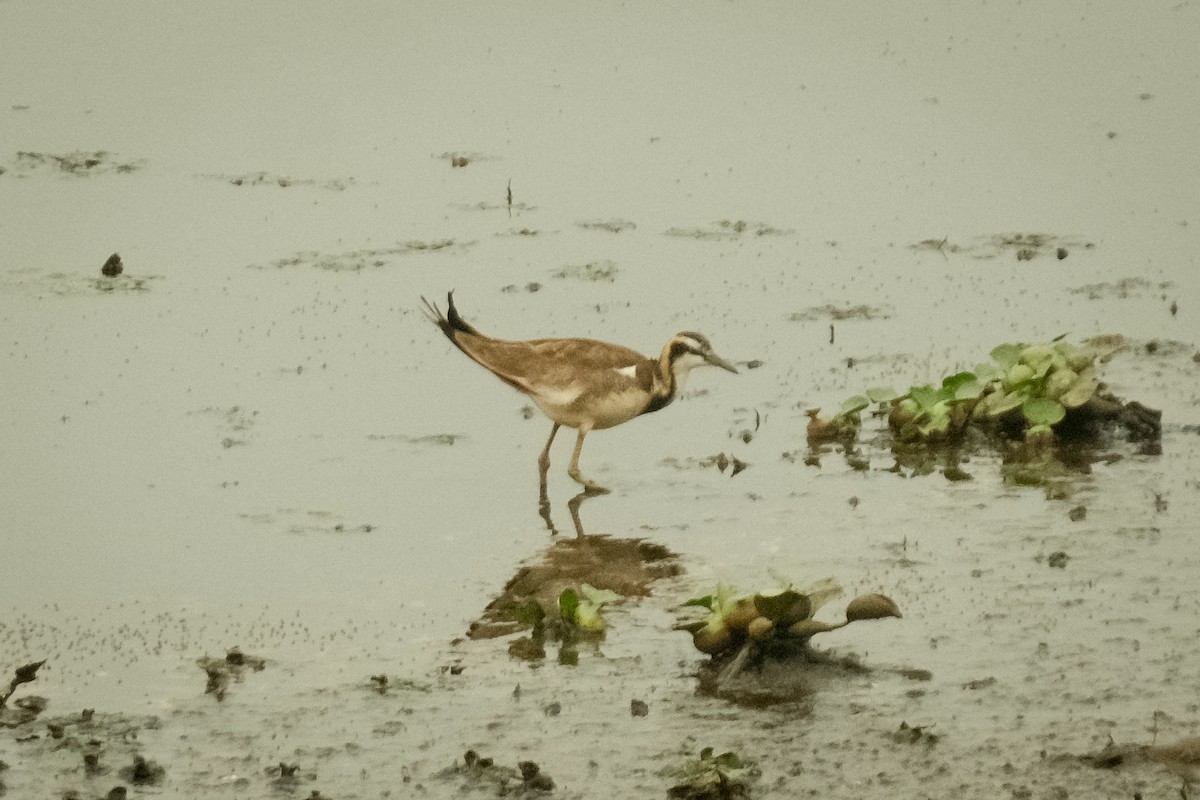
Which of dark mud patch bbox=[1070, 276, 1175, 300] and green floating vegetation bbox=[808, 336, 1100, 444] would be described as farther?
dark mud patch bbox=[1070, 276, 1175, 300]

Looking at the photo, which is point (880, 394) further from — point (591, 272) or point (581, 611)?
point (591, 272)

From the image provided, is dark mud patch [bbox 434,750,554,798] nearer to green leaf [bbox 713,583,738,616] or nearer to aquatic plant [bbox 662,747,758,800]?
aquatic plant [bbox 662,747,758,800]

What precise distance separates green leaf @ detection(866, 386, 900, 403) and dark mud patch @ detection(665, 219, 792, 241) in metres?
4.28

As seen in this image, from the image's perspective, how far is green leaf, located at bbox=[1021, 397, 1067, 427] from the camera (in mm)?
9992

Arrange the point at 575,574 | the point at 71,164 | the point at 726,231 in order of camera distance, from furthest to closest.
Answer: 1. the point at 71,164
2. the point at 726,231
3. the point at 575,574

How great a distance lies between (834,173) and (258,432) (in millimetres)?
7073

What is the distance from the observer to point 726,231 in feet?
48.4

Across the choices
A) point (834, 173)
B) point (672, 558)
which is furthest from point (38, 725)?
point (834, 173)

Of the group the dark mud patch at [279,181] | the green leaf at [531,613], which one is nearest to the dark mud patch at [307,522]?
the green leaf at [531,613]

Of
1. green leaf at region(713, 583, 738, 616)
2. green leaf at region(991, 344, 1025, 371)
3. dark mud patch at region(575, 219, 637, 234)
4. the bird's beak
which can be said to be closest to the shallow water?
dark mud patch at region(575, 219, 637, 234)

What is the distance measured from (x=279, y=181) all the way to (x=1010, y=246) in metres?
6.33

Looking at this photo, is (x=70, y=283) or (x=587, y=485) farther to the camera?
(x=70, y=283)

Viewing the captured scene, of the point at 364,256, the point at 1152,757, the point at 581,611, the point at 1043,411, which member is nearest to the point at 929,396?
the point at 1043,411

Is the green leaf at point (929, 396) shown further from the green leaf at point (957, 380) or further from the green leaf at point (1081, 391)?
the green leaf at point (1081, 391)
